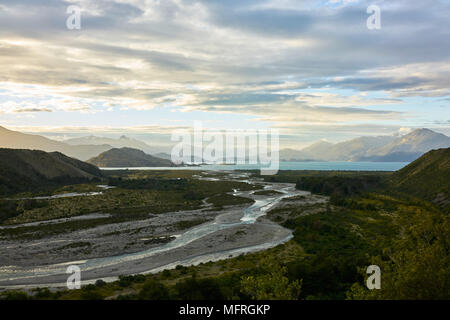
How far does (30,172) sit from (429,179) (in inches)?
7434

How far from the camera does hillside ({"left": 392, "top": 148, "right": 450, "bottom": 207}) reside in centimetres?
10475

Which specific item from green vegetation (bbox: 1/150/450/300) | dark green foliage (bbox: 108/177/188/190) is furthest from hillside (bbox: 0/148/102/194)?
green vegetation (bbox: 1/150/450/300)

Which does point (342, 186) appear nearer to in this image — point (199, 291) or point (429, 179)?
→ point (429, 179)

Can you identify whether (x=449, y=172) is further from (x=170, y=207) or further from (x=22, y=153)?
(x=22, y=153)

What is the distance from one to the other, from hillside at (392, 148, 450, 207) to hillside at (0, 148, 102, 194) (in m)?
Result: 164

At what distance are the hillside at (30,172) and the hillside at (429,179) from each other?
538ft

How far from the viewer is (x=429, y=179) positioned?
4865 inches

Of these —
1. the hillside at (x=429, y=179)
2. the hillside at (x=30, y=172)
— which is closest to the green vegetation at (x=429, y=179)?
the hillside at (x=429, y=179)

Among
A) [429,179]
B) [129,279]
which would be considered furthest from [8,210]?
[429,179]

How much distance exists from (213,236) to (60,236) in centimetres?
3264

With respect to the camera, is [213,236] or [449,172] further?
[449,172]
